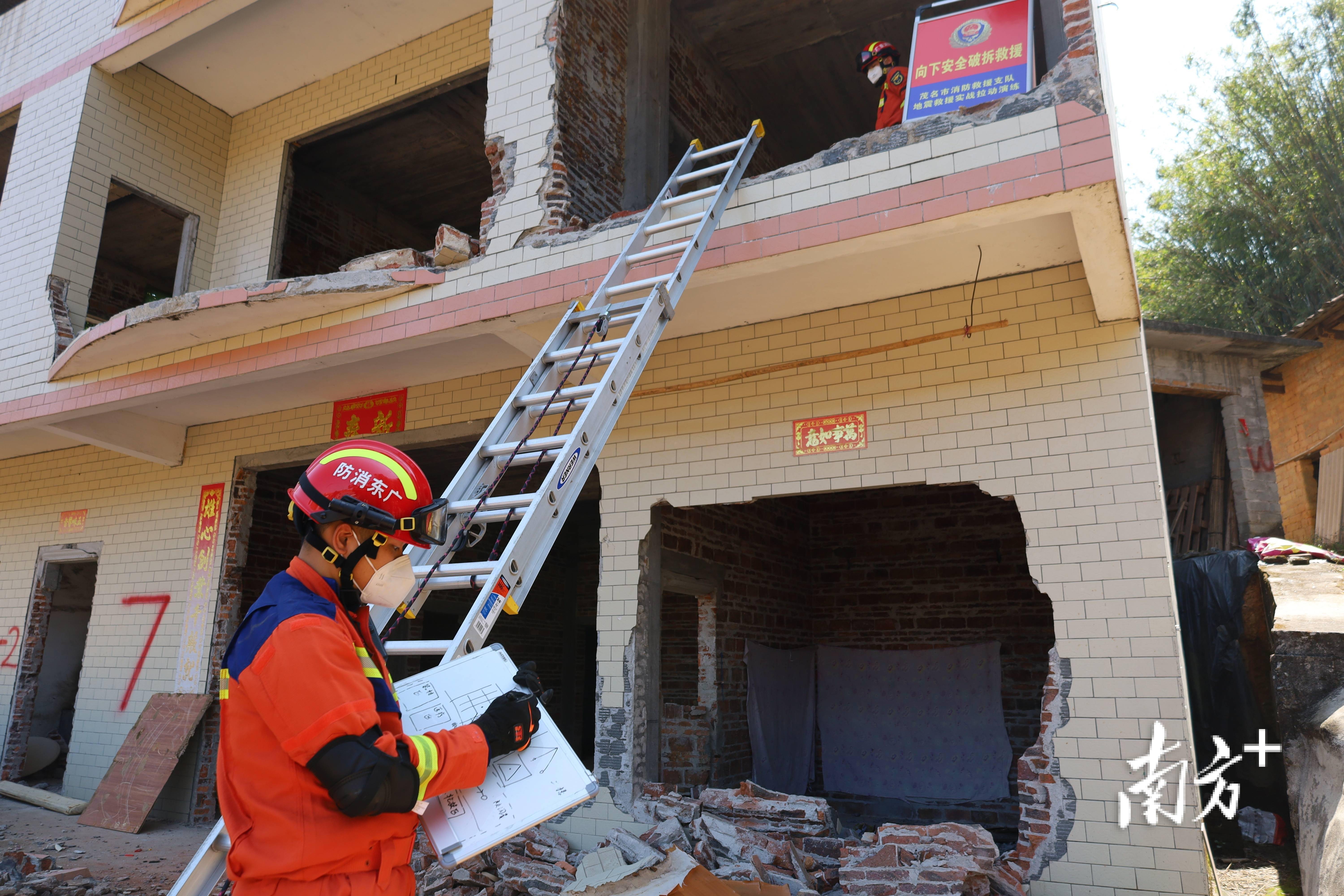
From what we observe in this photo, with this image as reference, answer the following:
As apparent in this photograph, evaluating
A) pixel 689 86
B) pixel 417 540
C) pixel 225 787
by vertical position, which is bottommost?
pixel 225 787

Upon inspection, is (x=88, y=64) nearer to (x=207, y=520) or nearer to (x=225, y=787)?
(x=207, y=520)

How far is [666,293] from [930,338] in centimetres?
232

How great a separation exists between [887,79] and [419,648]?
5.13 metres

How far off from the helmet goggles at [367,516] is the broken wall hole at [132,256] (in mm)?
9112

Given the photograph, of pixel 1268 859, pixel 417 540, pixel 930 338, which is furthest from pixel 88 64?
pixel 1268 859

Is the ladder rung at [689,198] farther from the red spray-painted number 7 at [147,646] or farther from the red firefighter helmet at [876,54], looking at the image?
the red spray-painted number 7 at [147,646]

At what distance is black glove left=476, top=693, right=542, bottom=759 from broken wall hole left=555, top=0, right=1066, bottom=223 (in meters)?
4.75

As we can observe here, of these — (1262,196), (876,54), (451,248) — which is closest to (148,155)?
(451,248)

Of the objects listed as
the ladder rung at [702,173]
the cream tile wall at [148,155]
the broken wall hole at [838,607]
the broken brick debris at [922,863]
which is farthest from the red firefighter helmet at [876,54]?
the cream tile wall at [148,155]

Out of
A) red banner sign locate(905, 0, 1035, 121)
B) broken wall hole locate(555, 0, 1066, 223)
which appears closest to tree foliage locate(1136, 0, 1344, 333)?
broken wall hole locate(555, 0, 1066, 223)

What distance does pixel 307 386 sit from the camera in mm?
8102

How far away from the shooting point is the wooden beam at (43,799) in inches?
328

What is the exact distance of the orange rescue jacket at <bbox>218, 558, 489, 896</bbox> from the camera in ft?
5.63

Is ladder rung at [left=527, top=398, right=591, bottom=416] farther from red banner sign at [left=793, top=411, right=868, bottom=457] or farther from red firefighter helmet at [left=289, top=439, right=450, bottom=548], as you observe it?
red banner sign at [left=793, top=411, right=868, bottom=457]
